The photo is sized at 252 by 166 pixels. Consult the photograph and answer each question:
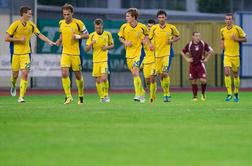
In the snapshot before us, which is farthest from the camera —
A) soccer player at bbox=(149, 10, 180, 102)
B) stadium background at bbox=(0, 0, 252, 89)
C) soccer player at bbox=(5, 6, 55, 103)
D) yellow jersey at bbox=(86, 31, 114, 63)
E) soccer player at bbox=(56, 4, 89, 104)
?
stadium background at bbox=(0, 0, 252, 89)

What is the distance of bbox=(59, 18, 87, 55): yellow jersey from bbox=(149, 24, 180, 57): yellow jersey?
2.64 metres

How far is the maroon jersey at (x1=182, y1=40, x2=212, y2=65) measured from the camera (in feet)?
92.5

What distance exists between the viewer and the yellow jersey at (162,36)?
2581cm

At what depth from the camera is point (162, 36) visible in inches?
1017

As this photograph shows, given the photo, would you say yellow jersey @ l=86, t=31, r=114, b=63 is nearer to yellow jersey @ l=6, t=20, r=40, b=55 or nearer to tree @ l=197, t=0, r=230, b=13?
yellow jersey @ l=6, t=20, r=40, b=55

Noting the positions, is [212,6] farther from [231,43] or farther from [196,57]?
[231,43]

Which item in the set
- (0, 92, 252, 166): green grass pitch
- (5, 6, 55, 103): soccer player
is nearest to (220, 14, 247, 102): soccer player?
(5, 6, 55, 103): soccer player

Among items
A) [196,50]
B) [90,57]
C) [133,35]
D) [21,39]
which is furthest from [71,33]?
[90,57]

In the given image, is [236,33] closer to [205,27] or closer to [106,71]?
[106,71]

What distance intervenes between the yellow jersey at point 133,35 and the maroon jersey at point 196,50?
3144 millimetres

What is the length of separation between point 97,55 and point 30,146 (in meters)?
13.9

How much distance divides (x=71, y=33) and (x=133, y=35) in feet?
6.89

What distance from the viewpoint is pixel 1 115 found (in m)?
18.0

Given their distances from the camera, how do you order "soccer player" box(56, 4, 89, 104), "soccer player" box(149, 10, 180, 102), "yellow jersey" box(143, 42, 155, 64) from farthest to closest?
"yellow jersey" box(143, 42, 155, 64) → "soccer player" box(149, 10, 180, 102) → "soccer player" box(56, 4, 89, 104)
